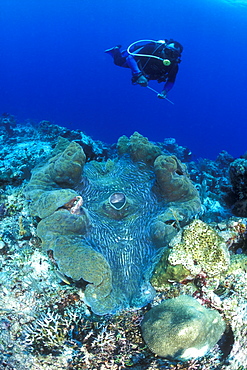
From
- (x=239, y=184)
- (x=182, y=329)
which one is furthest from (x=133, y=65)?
(x=182, y=329)

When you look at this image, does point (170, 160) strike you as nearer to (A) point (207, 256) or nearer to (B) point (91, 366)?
(A) point (207, 256)

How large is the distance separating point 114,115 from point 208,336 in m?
61.3

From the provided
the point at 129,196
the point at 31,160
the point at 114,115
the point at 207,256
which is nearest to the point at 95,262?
the point at 207,256

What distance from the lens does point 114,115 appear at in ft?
198

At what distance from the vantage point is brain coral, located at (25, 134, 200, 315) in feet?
7.39

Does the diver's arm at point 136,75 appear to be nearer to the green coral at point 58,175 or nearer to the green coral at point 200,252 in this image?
the green coral at point 58,175

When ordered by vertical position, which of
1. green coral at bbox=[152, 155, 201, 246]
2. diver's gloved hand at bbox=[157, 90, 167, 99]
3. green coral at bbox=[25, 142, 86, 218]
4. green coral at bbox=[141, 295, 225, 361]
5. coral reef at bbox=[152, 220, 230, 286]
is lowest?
green coral at bbox=[141, 295, 225, 361]

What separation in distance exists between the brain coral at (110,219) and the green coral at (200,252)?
45 cm

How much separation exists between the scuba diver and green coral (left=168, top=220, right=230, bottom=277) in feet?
14.9

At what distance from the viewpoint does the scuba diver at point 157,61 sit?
19.5ft

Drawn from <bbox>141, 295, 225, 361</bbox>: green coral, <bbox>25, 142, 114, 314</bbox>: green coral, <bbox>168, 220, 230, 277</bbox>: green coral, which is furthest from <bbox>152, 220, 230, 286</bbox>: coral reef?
<bbox>25, 142, 114, 314</bbox>: green coral

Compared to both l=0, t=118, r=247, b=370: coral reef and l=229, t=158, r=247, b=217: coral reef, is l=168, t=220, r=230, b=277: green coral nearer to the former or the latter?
l=0, t=118, r=247, b=370: coral reef

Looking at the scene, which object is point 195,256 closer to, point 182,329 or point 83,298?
point 182,329

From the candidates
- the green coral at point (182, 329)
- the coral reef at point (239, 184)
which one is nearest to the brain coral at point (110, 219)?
the green coral at point (182, 329)
